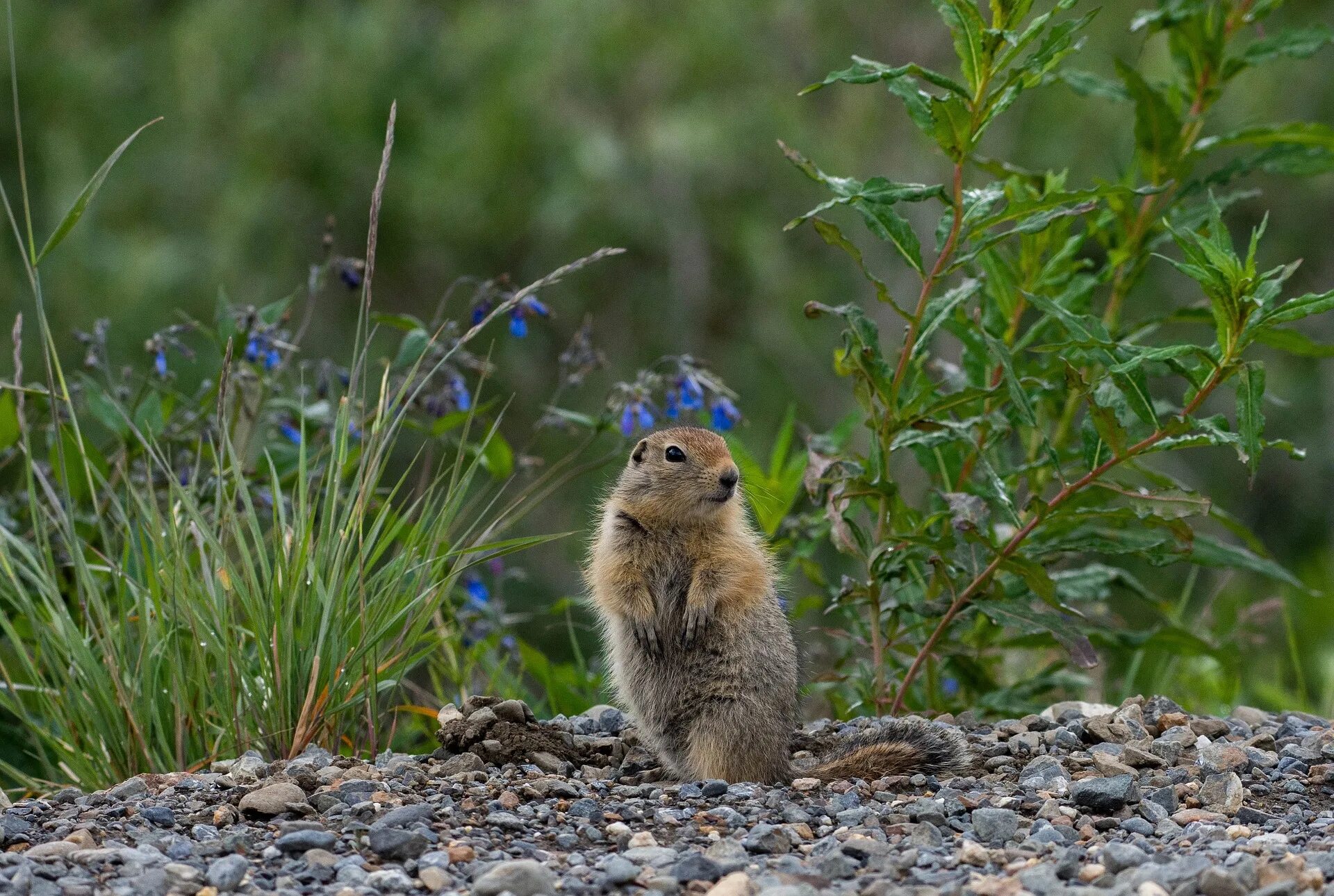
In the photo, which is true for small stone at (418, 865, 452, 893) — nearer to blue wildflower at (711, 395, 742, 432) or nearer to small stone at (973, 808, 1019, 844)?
small stone at (973, 808, 1019, 844)

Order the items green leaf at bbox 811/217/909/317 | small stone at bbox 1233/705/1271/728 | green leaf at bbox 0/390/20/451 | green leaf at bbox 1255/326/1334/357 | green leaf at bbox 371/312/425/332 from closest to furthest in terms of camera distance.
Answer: green leaf at bbox 811/217/909/317, green leaf at bbox 1255/326/1334/357, small stone at bbox 1233/705/1271/728, green leaf at bbox 371/312/425/332, green leaf at bbox 0/390/20/451

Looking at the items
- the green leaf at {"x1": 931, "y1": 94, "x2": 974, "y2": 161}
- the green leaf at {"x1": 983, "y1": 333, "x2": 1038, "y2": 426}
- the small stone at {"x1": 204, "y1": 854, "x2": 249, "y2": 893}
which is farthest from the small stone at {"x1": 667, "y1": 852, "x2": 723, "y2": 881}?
the green leaf at {"x1": 931, "y1": 94, "x2": 974, "y2": 161}

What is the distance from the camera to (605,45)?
14023mm

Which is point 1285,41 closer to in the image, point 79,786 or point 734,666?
point 734,666

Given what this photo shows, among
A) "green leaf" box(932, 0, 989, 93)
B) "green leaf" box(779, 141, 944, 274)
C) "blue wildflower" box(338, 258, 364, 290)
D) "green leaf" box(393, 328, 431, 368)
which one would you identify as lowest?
"green leaf" box(393, 328, 431, 368)

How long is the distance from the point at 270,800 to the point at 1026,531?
2194mm

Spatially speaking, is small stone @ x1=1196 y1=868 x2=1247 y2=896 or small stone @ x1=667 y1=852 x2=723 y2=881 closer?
small stone @ x1=1196 y1=868 x2=1247 y2=896

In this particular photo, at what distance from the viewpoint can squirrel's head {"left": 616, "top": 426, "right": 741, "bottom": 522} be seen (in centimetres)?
448

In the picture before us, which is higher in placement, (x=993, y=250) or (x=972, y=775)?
(x=993, y=250)

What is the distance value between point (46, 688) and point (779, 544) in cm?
227

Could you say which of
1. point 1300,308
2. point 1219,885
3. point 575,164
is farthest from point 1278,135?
point 575,164

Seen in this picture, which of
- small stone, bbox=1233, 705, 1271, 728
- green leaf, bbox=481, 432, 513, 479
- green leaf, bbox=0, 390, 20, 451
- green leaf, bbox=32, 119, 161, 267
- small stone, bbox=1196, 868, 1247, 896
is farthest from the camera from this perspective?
green leaf, bbox=481, 432, 513, 479

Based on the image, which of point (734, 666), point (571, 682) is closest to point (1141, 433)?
point (734, 666)

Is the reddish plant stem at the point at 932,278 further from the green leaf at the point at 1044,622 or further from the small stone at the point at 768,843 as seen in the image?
the small stone at the point at 768,843
